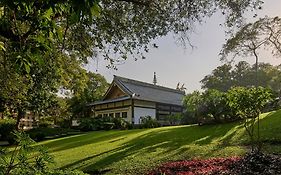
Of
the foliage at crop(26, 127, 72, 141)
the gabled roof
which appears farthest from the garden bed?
the gabled roof

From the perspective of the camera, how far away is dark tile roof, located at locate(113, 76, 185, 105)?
3553 cm

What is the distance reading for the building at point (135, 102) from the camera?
3469 centimetres

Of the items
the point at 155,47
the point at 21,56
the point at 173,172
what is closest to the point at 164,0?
the point at 155,47

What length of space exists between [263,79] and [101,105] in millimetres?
20641

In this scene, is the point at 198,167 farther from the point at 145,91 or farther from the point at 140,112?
the point at 145,91

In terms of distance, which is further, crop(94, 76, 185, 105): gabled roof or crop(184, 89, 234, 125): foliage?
crop(94, 76, 185, 105): gabled roof

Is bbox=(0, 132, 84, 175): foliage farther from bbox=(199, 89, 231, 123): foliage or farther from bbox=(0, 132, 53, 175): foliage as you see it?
bbox=(199, 89, 231, 123): foliage

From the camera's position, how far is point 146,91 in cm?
3847

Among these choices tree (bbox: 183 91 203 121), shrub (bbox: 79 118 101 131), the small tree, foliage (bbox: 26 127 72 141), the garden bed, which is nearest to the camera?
the garden bed

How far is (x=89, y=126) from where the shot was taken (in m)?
32.4

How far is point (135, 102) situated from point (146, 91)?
159 inches

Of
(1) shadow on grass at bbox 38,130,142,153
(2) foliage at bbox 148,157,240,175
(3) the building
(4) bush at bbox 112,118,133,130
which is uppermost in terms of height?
(3) the building

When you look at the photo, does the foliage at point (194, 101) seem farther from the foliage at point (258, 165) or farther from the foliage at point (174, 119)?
the foliage at point (258, 165)

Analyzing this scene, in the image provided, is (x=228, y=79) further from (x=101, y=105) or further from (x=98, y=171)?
(x=98, y=171)
